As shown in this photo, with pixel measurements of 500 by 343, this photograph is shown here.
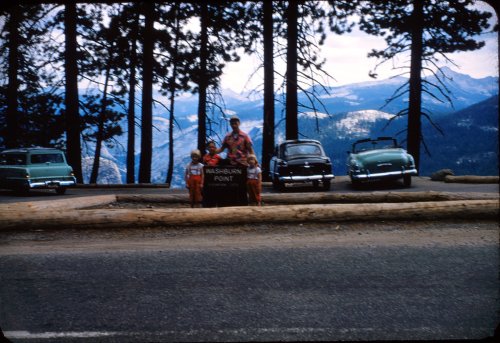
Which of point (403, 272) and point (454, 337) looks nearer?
point (454, 337)

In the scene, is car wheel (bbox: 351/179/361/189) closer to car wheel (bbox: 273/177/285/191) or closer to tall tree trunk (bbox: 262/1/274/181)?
car wheel (bbox: 273/177/285/191)

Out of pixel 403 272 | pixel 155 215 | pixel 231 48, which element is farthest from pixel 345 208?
pixel 231 48

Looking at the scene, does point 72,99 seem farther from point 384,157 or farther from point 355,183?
point 384,157

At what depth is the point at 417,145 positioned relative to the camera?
17.2 metres

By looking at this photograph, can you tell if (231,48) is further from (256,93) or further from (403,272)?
(403,272)

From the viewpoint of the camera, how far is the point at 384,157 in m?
13.6

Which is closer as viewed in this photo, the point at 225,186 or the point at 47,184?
the point at 225,186

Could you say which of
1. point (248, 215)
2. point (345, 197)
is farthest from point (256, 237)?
point (345, 197)

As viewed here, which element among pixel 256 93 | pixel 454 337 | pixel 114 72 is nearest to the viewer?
pixel 454 337

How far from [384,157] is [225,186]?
7.85m

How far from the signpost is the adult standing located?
20 cm

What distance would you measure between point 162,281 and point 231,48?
648 inches

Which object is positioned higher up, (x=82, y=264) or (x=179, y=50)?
(x=179, y=50)

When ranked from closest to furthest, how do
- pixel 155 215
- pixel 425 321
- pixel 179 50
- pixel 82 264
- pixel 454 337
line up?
pixel 454 337 < pixel 425 321 < pixel 82 264 < pixel 155 215 < pixel 179 50
